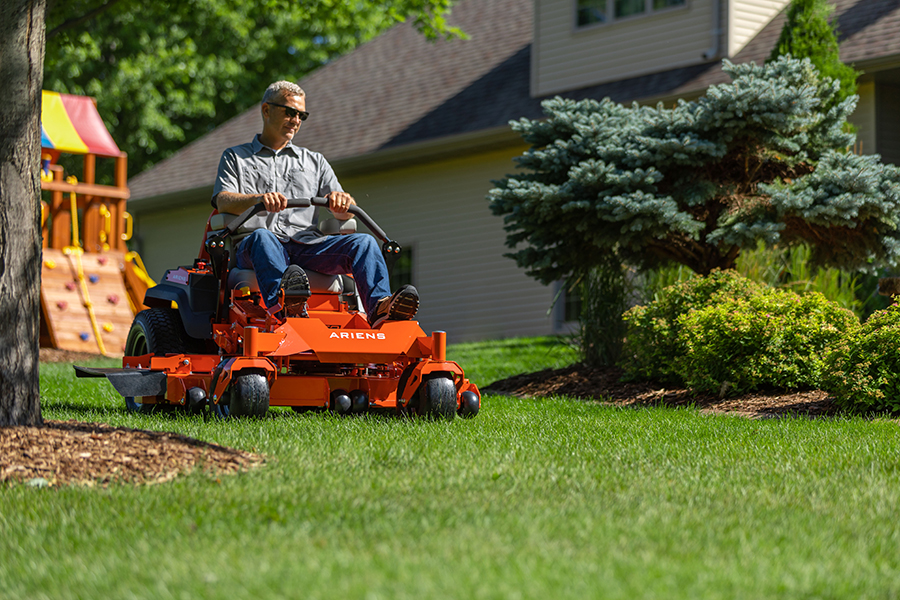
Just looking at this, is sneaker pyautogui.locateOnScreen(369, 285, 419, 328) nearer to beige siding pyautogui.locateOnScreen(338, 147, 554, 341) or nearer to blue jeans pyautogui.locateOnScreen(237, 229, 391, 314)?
blue jeans pyautogui.locateOnScreen(237, 229, 391, 314)

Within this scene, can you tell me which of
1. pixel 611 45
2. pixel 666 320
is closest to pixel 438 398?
pixel 666 320

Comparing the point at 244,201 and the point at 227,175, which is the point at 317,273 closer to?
the point at 244,201

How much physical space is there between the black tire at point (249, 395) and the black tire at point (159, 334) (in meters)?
1.26

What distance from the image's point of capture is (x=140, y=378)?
6.61 meters

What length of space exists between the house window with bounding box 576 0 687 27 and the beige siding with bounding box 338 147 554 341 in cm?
220

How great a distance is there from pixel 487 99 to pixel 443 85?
1.72 metres

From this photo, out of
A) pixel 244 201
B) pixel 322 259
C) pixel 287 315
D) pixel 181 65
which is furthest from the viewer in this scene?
pixel 181 65

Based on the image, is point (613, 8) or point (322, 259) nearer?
point (322, 259)

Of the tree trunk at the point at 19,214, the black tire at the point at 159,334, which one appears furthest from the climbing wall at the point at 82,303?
the tree trunk at the point at 19,214

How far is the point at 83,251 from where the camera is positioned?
15.4 meters

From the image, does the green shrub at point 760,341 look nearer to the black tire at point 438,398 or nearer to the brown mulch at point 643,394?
the brown mulch at point 643,394

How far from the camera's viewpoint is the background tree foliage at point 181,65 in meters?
25.7

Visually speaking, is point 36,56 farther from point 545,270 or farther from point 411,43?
point 411,43

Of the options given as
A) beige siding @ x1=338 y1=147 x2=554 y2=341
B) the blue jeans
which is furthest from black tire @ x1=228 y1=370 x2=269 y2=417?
beige siding @ x1=338 y1=147 x2=554 y2=341
